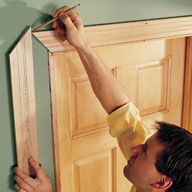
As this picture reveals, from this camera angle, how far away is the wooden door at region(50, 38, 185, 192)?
5.08 ft

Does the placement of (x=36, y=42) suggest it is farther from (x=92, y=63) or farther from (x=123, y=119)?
(x=123, y=119)

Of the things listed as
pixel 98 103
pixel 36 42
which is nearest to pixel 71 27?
pixel 36 42

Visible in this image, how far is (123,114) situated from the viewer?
1.47m

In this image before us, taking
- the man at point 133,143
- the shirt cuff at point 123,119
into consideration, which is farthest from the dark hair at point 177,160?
the shirt cuff at point 123,119

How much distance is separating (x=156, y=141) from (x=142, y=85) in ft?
2.00

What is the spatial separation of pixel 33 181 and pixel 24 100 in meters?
0.30

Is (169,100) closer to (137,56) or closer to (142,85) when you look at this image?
(142,85)

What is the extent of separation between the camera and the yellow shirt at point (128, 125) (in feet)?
4.83

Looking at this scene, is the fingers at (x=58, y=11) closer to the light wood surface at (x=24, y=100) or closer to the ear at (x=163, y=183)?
the light wood surface at (x=24, y=100)

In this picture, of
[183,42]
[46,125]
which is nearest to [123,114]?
[46,125]

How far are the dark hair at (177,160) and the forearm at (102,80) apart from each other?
271mm

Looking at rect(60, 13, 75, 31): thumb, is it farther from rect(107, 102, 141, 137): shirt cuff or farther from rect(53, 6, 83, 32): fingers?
rect(107, 102, 141, 137): shirt cuff

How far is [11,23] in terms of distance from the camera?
1.26 meters

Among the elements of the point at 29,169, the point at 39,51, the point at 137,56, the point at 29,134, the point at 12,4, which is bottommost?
the point at 29,169
